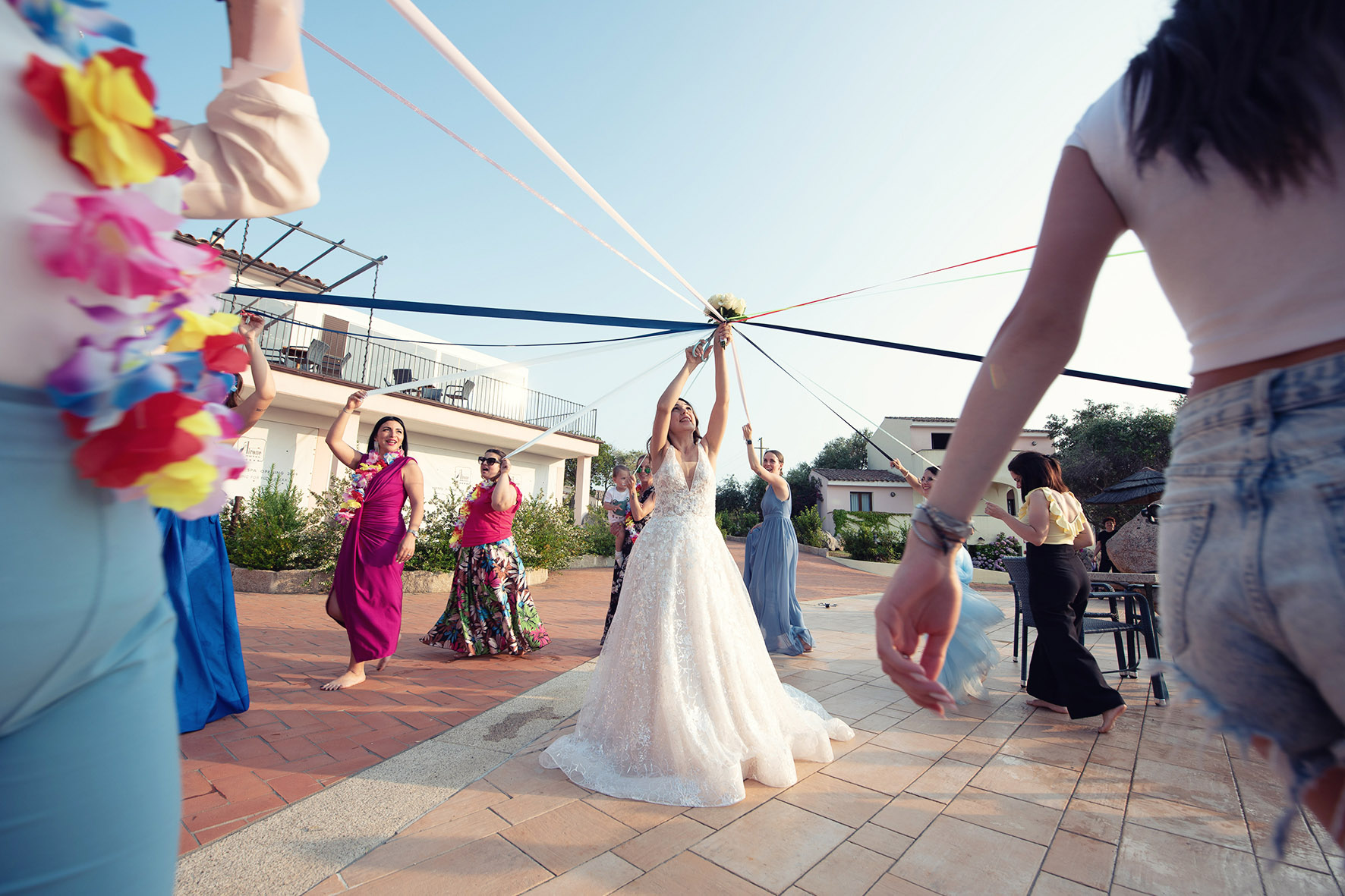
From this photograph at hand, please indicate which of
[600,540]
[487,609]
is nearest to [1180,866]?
[487,609]

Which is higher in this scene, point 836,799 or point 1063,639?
point 1063,639

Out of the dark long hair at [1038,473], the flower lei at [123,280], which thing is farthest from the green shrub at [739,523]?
the flower lei at [123,280]

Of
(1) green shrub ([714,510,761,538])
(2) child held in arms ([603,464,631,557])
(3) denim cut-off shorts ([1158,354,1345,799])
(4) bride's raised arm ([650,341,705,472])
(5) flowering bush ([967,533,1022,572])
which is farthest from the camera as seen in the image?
(1) green shrub ([714,510,761,538])

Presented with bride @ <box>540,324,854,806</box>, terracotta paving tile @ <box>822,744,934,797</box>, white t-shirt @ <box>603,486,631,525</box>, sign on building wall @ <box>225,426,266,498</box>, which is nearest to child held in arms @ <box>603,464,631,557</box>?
white t-shirt @ <box>603,486,631,525</box>

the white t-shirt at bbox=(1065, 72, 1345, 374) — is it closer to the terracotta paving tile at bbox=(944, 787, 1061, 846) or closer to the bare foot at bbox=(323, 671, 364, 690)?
the terracotta paving tile at bbox=(944, 787, 1061, 846)

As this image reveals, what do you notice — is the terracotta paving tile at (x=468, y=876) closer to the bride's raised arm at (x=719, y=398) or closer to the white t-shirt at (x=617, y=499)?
the bride's raised arm at (x=719, y=398)

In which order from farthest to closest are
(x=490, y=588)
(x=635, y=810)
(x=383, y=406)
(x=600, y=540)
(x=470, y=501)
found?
(x=600, y=540) → (x=383, y=406) → (x=470, y=501) → (x=490, y=588) → (x=635, y=810)

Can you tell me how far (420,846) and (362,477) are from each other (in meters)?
3.24

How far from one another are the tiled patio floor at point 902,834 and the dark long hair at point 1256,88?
2.07 metres

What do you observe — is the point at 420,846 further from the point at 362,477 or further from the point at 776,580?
the point at 776,580

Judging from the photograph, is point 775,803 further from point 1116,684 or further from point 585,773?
point 1116,684

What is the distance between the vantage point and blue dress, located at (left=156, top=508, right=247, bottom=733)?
3.30 m

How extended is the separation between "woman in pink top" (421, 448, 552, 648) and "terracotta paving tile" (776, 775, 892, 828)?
3.40m

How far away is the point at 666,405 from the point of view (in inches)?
139
